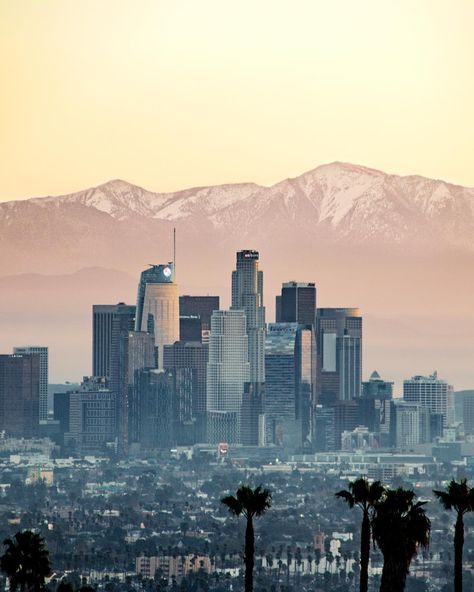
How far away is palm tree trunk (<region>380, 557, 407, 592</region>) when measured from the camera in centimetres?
9612

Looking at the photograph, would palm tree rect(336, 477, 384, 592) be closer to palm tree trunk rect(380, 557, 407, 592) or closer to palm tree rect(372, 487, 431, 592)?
palm tree rect(372, 487, 431, 592)

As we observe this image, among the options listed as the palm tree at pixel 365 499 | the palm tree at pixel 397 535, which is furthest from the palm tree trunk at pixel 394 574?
the palm tree at pixel 365 499

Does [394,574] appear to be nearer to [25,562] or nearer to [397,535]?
[397,535]

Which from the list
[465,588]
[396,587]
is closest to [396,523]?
[396,587]

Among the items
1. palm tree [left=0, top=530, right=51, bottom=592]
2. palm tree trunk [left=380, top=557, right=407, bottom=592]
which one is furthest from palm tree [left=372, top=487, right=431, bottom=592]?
palm tree [left=0, top=530, right=51, bottom=592]

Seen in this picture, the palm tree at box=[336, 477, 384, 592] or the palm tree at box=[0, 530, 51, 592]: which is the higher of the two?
the palm tree at box=[336, 477, 384, 592]

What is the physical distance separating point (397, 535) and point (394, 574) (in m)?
1.38

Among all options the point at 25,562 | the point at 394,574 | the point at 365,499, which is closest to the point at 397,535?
the point at 394,574

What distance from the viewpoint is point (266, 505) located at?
101188 mm

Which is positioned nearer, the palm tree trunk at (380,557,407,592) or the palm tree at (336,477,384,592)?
the palm tree trunk at (380,557,407,592)

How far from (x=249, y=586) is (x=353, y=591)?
97.6 m

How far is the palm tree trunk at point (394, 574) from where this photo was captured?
9612 centimetres

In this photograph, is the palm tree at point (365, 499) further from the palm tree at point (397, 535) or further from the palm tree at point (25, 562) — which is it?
the palm tree at point (25, 562)

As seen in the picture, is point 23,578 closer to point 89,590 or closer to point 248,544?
point 89,590
